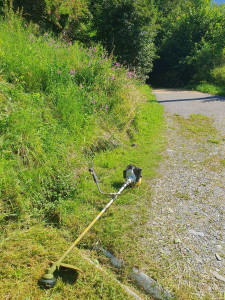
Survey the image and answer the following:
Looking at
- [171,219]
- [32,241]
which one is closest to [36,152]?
[32,241]

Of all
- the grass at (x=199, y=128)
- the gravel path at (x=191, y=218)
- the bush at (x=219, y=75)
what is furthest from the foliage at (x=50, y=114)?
the bush at (x=219, y=75)

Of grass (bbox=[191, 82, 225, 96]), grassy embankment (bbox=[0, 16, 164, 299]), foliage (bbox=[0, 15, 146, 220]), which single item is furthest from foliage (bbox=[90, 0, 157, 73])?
grassy embankment (bbox=[0, 16, 164, 299])

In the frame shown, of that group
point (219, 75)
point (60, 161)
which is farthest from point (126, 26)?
point (60, 161)

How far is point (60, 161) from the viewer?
306 centimetres

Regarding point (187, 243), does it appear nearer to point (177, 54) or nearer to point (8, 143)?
point (8, 143)

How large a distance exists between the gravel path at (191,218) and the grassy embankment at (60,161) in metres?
0.24

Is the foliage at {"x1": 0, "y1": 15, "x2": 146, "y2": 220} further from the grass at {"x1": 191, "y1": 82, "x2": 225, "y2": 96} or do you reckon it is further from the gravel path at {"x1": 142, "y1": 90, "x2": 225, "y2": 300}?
the grass at {"x1": 191, "y1": 82, "x2": 225, "y2": 96}

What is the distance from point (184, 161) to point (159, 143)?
3.13 feet

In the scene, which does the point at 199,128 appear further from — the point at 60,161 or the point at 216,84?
the point at 216,84

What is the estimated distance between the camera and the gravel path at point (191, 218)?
2.07 metres

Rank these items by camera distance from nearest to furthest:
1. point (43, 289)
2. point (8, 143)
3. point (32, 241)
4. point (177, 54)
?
1. point (43, 289)
2. point (32, 241)
3. point (8, 143)
4. point (177, 54)

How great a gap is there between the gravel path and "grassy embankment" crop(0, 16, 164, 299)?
0.79 ft

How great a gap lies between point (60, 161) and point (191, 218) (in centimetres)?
182

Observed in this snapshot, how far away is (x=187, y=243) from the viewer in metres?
2.40
